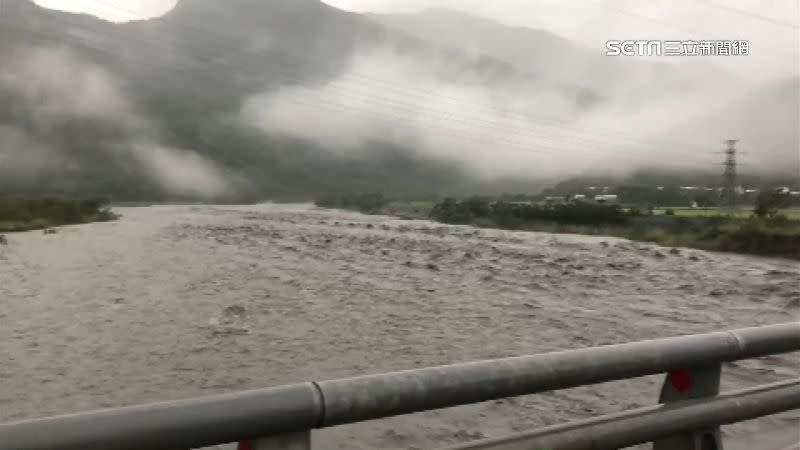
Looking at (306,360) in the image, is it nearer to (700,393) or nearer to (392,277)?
(392,277)

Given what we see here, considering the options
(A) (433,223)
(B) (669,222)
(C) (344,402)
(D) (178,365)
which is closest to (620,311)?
(B) (669,222)

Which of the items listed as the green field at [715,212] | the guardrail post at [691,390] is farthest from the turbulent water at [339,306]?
the guardrail post at [691,390]

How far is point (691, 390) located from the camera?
2.41 m

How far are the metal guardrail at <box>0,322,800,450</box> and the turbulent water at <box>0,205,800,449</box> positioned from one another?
2.93 ft

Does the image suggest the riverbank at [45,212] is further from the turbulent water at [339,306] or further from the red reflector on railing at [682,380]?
the red reflector on railing at [682,380]

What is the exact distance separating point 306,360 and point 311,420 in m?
1.93

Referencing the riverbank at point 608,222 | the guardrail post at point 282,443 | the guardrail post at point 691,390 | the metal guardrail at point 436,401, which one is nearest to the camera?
the metal guardrail at point 436,401

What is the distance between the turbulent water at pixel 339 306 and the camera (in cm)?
300

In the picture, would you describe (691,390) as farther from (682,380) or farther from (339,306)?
(339,306)

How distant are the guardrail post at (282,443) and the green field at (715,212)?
128 inches

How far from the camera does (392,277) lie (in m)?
4.25

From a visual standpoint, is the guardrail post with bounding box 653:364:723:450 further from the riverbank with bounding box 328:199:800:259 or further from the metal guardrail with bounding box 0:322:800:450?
the riverbank with bounding box 328:199:800:259

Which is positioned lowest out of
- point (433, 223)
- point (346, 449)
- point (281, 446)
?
point (346, 449)

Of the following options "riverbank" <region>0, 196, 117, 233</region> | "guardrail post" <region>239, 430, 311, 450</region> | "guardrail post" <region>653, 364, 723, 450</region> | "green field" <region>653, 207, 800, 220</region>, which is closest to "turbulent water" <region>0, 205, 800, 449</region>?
"riverbank" <region>0, 196, 117, 233</region>
